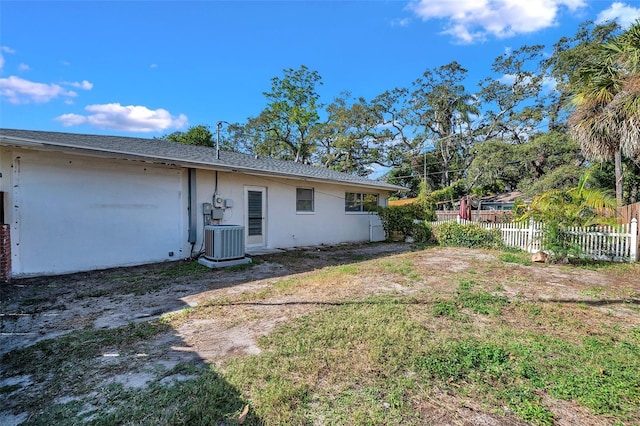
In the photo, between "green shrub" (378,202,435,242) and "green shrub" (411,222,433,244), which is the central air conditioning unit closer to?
"green shrub" (378,202,435,242)

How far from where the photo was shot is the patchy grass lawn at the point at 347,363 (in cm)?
208

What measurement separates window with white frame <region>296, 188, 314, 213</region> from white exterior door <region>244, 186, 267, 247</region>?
4.45 ft

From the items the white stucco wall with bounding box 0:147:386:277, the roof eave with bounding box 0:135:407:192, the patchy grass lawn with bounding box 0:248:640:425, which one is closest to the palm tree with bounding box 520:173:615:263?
the patchy grass lawn with bounding box 0:248:640:425

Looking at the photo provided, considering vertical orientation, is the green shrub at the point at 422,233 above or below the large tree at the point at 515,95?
below

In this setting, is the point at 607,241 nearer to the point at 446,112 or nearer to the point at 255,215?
the point at 255,215

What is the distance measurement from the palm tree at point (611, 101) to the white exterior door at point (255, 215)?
30.5ft

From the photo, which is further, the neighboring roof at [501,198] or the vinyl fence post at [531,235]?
the neighboring roof at [501,198]

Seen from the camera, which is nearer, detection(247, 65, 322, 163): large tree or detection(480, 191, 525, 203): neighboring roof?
detection(480, 191, 525, 203): neighboring roof

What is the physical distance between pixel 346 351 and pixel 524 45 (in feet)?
104

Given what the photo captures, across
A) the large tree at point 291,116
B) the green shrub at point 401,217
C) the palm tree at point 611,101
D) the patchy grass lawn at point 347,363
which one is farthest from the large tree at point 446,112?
the patchy grass lawn at point 347,363

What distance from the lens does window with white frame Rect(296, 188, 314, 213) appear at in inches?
420

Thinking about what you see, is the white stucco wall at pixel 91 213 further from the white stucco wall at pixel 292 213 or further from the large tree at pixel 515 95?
the large tree at pixel 515 95

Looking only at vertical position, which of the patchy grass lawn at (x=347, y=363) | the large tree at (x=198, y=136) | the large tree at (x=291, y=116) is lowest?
the patchy grass lawn at (x=347, y=363)

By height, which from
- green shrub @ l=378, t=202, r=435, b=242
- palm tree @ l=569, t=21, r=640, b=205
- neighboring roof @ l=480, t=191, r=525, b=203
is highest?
palm tree @ l=569, t=21, r=640, b=205
